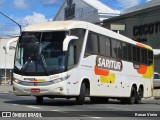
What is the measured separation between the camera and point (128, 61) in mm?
24094

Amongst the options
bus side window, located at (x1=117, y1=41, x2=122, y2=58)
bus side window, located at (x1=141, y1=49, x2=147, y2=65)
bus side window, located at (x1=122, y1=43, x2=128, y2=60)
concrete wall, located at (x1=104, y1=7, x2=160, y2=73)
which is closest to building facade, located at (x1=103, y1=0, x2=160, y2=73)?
concrete wall, located at (x1=104, y1=7, x2=160, y2=73)

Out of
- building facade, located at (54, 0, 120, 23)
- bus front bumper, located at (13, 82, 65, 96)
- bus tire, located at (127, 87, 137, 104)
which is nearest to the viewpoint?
bus front bumper, located at (13, 82, 65, 96)

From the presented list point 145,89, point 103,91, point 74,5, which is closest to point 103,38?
point 103,91

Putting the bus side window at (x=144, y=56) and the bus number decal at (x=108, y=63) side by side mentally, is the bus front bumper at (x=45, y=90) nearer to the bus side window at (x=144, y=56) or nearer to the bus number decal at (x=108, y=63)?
the bus number decal at (x=108, y=63)

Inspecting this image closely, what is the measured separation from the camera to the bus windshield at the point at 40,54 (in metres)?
18.1

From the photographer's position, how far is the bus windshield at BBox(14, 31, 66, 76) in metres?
18.1

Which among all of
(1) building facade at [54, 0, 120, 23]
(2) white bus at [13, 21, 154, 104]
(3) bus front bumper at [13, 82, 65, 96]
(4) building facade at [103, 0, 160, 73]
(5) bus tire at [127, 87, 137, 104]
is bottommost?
(5) bus tire at [127, 87, 137, 104]

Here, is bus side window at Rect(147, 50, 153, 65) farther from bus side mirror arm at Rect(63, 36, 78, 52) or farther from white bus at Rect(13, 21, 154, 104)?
bus side mirror arm at Rect(63, 36, 78, 52)

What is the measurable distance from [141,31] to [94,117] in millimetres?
37612

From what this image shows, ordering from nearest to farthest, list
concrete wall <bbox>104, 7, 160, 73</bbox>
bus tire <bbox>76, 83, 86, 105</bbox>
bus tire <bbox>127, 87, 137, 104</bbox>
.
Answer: bus tire <bbox>76, 83, 86, 105</bbox> → bus tire <bbox>127, 87, 137, 104</bbox> → concrete wall <bbox>104, 7, 160, 73</bbox>

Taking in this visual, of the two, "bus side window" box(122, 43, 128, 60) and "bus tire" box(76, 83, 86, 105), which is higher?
"bus side window" box(122, 43, 128, 60)

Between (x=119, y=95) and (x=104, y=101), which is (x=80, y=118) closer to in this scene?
(x=119, y=95)

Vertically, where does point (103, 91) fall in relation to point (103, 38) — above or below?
below

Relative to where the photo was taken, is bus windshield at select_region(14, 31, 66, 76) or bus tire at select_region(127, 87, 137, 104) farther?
bus tire at select_region(127, 87, 137, 104)
